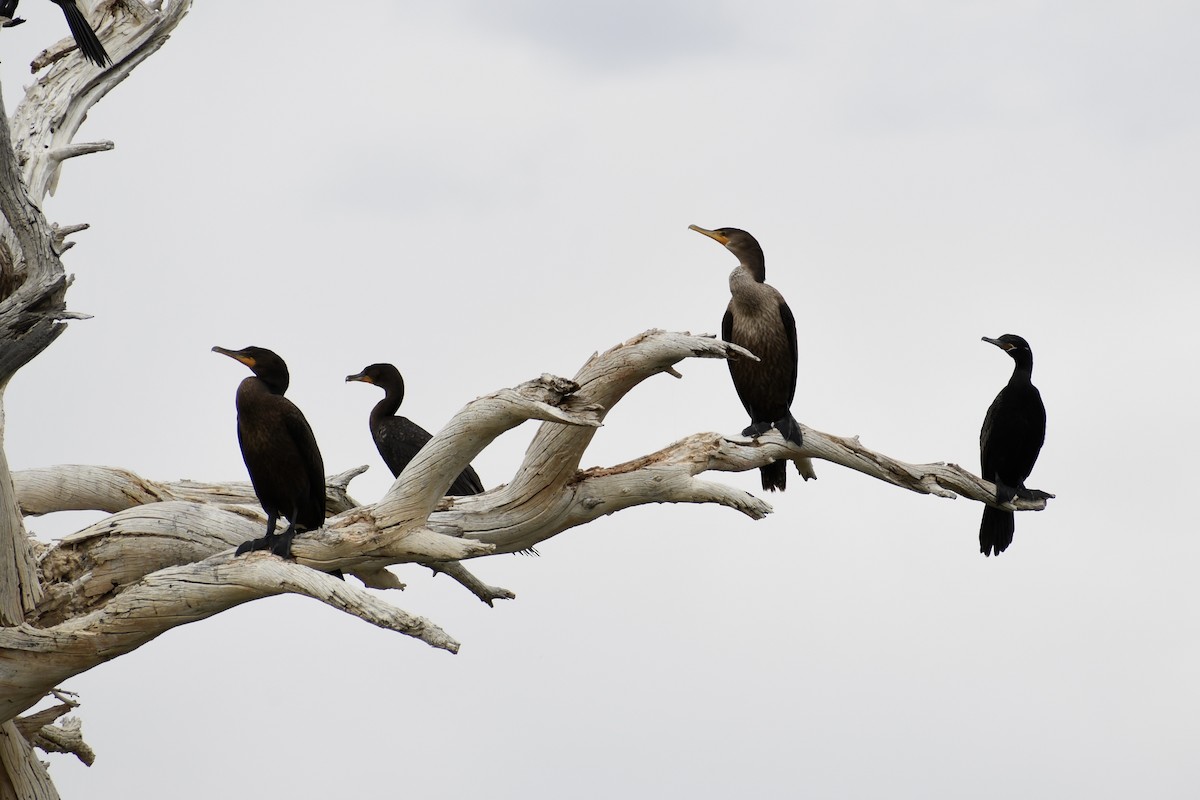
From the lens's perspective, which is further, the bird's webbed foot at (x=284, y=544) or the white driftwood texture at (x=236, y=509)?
the bird's webbed foot at (x=284, y=544)

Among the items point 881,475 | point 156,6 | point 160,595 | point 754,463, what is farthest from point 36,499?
point 881,475

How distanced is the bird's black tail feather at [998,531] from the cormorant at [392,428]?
3.14 m

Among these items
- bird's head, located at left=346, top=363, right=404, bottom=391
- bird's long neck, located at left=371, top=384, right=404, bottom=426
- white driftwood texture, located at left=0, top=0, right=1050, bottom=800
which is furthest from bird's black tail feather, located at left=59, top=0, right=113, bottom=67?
bird's long neck, located at left=371, top=384, right=404, bottom=426

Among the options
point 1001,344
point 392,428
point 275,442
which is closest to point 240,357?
point 275,442

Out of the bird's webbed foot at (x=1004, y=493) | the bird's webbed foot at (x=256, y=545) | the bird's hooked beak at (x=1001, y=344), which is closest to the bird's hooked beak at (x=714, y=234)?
the bird's hooked beak at (x=1001, y=344)

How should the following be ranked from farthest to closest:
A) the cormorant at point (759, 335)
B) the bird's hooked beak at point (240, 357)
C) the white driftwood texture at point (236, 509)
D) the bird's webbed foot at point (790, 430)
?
the cormorant at point (759, 335) < the bird's webbed foot at point (790, 430) < the bird's hooked beak at point (240, 357) < the white driftwood texture at point (236, 509)

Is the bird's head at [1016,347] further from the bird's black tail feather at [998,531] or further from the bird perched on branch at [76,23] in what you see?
A: the bird perched on branch at [76,23]

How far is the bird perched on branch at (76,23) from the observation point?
23.6 ft

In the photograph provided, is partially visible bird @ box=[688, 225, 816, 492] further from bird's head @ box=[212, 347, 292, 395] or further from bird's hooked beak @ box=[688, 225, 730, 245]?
bird's head @ box=[212, 347, 292, 395]

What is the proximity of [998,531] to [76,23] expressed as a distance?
6.00 meters

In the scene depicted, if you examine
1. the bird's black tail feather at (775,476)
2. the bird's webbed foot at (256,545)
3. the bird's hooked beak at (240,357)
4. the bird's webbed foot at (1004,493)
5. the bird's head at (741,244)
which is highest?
the bird's head at (741,244)

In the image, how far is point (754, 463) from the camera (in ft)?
25.4

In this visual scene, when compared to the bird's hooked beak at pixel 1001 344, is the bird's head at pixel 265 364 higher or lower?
lower

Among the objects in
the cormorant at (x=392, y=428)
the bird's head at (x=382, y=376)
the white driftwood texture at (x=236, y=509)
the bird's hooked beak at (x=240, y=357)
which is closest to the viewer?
the white driftwood texture at (x=236, y=509)
